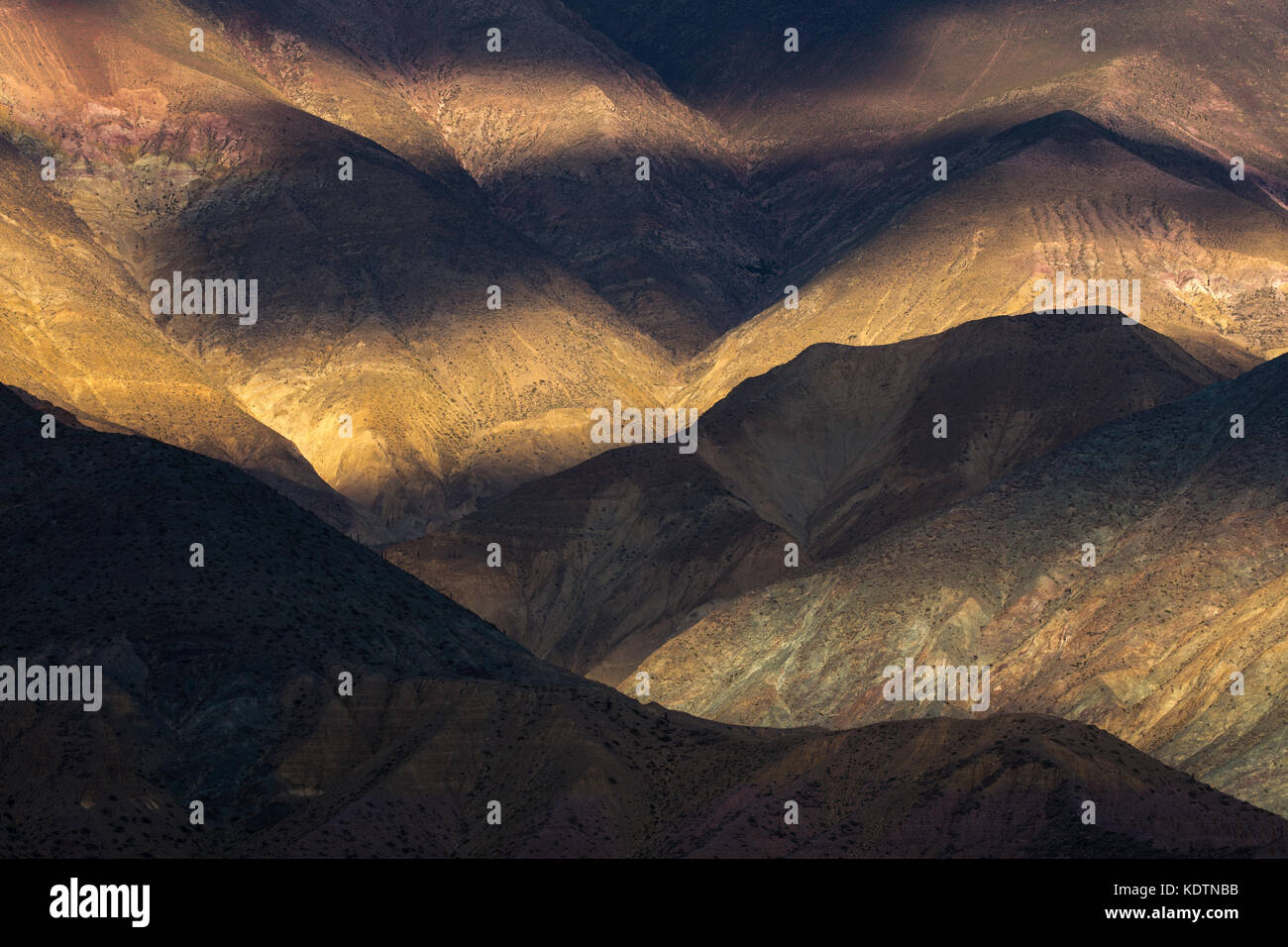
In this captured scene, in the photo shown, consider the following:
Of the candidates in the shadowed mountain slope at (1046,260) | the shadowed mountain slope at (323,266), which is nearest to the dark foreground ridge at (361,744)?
the shadowed mountain slope at (323,266)

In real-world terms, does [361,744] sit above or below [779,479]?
below

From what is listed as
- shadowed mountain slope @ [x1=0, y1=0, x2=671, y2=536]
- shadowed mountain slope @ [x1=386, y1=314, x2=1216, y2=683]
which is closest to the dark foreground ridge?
shadowed mountain slope @ [x1=386, y1=314, x2=1216, y2=683]

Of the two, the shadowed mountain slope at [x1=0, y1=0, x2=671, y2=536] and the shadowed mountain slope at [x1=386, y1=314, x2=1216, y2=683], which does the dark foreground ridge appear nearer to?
the shadowed mountain slope at [x1=386, y1=314, x2=1216, y2=683]

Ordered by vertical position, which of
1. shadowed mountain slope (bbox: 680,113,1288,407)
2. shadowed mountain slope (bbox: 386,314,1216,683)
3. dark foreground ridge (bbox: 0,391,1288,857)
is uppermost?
shadowed mountain slope (bbox: 680,113,1288,407)

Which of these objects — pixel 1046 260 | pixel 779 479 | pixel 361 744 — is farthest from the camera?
pixel 1046 260

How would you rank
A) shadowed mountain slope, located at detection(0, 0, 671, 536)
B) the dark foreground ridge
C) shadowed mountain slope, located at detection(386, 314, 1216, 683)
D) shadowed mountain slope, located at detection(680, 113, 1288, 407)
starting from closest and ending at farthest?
the dark foreground ridge < shadowed mountain slope, located at detection(386, 314, 1216, 683) < shadowed mountain slope, located at detection(0, 0, 671, 536) < shadowed mountain slope, located at detection(680, 113, 1288, 407)

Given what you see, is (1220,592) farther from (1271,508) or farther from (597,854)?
(597,854)

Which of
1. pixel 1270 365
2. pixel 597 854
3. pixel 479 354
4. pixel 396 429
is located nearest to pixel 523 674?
pixel 597 854

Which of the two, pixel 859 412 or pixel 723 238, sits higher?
pixel 723 238

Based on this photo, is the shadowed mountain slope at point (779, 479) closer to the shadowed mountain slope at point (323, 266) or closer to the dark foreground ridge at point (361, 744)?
the shadowed mountain slope at point (323, 266)

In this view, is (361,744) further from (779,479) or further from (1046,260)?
(1046,260)

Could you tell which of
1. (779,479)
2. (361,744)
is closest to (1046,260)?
(779,479)
